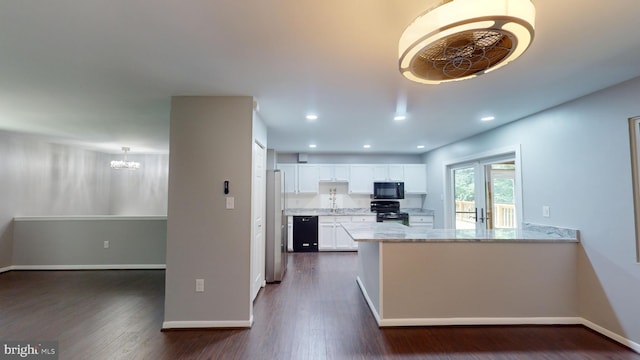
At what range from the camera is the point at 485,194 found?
174 inches

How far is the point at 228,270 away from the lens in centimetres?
279

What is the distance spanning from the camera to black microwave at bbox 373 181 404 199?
649 cm

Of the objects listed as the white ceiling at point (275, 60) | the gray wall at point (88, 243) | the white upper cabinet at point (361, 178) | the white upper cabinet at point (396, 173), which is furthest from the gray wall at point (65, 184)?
the white upper cabinet at point (396, 173)

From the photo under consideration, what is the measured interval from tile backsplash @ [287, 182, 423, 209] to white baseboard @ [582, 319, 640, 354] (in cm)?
418

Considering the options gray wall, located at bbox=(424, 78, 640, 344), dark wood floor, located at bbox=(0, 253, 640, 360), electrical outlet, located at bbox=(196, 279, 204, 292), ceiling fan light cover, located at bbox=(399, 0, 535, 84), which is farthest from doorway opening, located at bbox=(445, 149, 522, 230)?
electrical outlet, located at bbox=(196, 279, 204, 292)

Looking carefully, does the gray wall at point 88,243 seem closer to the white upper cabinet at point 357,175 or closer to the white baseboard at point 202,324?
the white baseboard at point 202,324

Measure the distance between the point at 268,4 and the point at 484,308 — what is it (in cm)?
326

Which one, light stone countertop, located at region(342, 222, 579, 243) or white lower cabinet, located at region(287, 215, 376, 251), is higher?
light stone countertop, located at region(342, 222, 579, 243)

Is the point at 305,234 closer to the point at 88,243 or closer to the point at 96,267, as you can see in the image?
the point at 96,267

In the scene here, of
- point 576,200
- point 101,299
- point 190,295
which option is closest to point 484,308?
point 576,200

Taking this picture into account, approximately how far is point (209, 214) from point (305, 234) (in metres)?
3.64

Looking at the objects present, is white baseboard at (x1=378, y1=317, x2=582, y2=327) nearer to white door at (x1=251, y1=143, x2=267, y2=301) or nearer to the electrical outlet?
white door at (x1=251, y1=143, x2=267, y2=301)

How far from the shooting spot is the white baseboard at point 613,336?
2.36 m

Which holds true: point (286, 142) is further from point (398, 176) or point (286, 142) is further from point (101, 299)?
point (101, 299)
